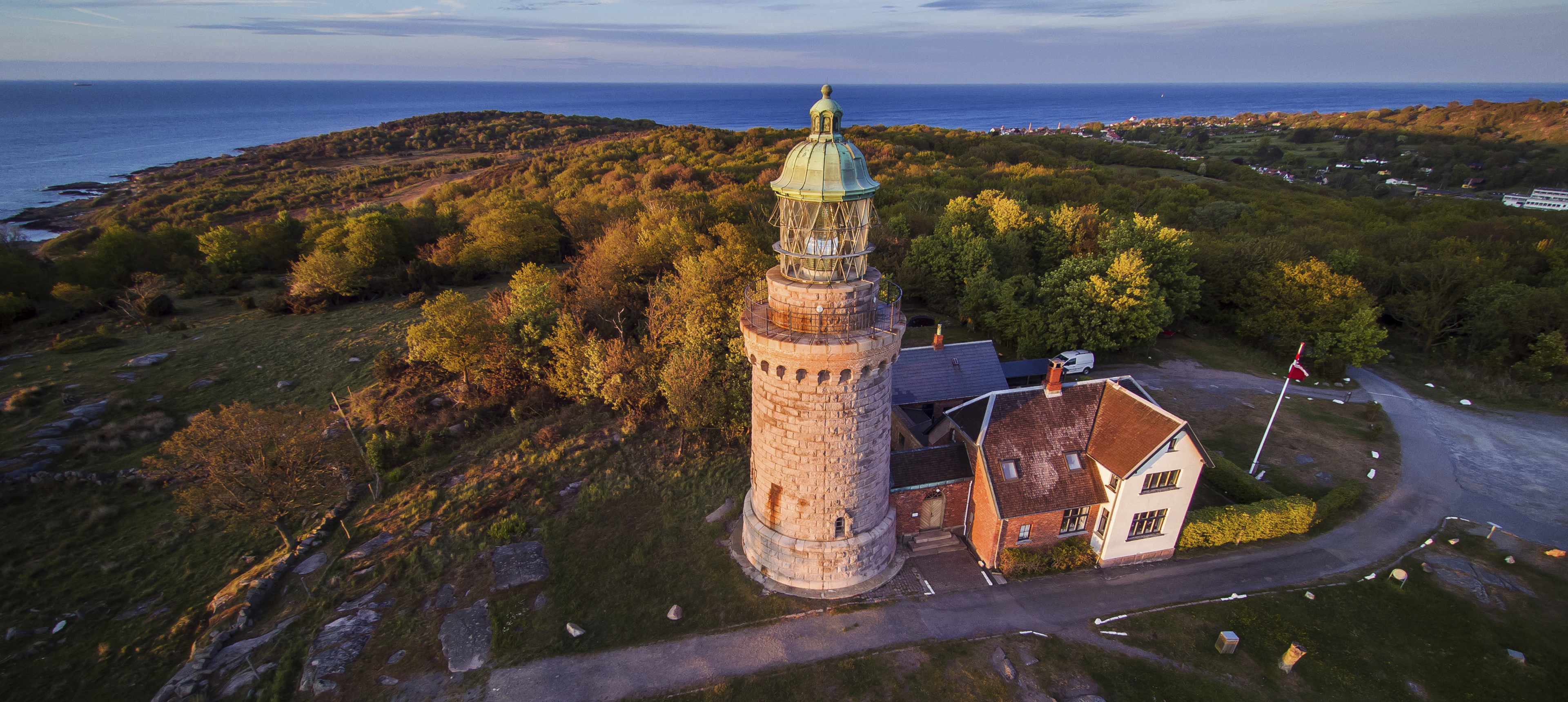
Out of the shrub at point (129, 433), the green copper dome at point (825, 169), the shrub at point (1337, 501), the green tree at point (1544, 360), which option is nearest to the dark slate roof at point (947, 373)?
the shrub at point (1337, 501)

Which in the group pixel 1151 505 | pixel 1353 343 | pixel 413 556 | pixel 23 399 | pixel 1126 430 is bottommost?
pixel 413 556

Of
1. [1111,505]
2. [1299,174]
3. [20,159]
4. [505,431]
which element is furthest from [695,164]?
[20,159]

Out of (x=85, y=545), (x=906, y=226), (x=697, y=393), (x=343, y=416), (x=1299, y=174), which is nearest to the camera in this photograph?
(x=85, y=545)

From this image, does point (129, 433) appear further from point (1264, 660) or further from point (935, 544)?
point (1264, 660)

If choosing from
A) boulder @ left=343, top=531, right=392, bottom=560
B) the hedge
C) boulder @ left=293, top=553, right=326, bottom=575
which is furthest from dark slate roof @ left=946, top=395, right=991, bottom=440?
boulder @ left=293, top=553, right=326, bottom=575

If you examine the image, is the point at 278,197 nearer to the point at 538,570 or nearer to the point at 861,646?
the point at 538,570

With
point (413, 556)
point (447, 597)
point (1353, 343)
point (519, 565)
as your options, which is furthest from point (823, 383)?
point (1353, 343)
